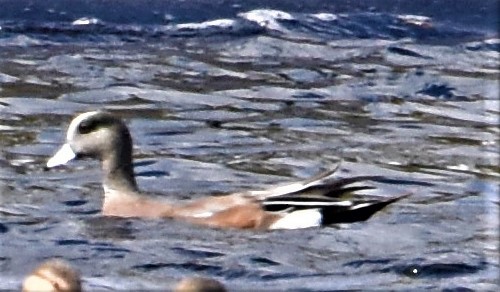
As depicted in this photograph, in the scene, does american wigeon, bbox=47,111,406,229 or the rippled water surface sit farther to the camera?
american wigeon, bbox=47,111,406,229

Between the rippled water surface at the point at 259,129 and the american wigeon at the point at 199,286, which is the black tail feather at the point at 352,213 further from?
the american wigeon at the point at 199,286

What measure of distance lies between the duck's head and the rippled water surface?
189 millimetres

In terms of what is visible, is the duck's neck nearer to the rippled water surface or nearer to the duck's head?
the duck's head

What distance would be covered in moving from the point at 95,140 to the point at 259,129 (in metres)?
1.73

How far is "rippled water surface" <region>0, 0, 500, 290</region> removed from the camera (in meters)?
9.02

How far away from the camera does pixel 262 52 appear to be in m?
14.8

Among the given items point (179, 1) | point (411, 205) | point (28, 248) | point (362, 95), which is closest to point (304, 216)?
point (411, 205)

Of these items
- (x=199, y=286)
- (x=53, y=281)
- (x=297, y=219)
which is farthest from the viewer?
(x=297, y=219)

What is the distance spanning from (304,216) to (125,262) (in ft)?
4.19

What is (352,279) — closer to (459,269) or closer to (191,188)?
(459,269)

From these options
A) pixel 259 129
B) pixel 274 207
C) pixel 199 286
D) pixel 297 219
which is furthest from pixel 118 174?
pixel 199 286

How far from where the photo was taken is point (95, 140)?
10.8m

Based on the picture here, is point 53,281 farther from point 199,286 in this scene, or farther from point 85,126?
point 85,126

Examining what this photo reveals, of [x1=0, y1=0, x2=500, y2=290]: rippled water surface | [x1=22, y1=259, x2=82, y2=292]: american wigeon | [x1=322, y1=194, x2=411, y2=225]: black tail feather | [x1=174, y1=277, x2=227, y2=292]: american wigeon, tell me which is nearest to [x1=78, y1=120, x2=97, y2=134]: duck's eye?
[x1=0, y1=0, x2=500, y2=290]: rippled water surface
